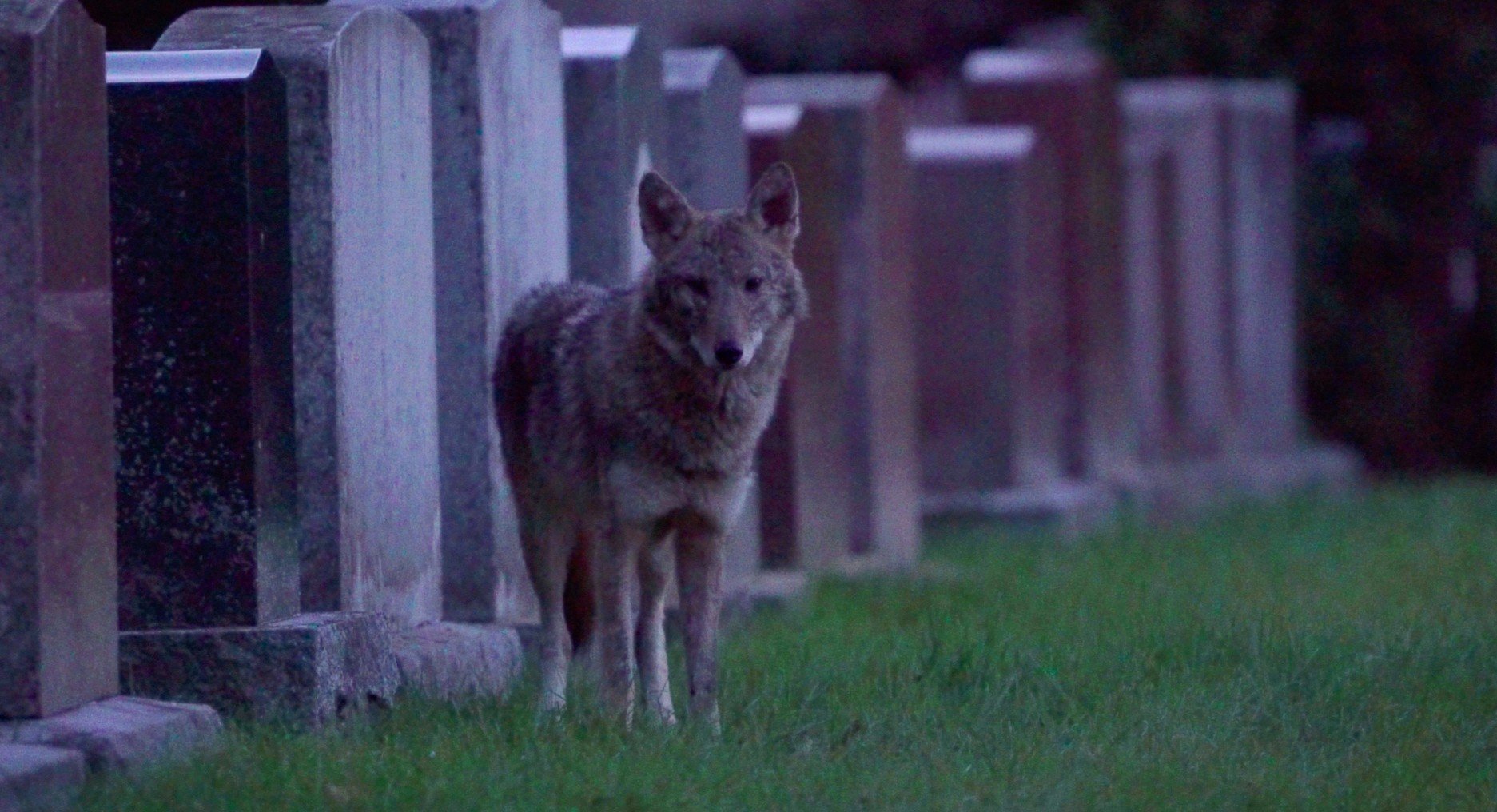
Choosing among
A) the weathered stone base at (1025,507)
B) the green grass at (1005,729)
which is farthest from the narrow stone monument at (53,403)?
the weathered stone base at (1025,507)

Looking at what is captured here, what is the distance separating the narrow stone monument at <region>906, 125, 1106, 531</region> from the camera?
44.7ft

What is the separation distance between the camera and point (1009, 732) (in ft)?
20.9

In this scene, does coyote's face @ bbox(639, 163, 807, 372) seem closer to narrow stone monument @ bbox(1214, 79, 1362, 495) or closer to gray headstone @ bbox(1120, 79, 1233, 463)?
gray headstone @ bbox(1120, 79, 1233, 463)

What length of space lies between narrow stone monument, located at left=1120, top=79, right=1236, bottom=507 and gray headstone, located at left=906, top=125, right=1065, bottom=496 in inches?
75.0

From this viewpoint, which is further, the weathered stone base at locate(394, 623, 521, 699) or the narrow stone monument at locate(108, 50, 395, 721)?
the weathered stone base at locate(394, 623, 521, 699)

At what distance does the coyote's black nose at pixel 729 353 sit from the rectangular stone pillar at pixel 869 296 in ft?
14.5

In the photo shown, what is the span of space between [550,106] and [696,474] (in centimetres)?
207

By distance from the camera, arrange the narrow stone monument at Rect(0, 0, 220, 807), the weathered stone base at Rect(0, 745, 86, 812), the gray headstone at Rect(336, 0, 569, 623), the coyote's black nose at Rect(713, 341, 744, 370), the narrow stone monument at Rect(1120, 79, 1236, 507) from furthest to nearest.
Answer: the narrow stone monument at Rect(1120, 79, 1236, 507) < the gray headstone at Rect(336, 0, 569, 623) < the coyote's black nose at Rect(713, 341, 744, 370) < the narrow stone monument at Rect(0, 0, 220, 807) < the weathered stone base at Rect(0, 745, 86, 812)

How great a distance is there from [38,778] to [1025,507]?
9001 millimetres

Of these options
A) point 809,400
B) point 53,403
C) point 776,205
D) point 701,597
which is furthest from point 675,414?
point 809,400

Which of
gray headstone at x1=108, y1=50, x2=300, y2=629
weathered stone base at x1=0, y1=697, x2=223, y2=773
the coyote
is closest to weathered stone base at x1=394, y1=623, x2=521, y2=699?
the coyote

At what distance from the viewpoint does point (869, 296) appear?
11.5 metres

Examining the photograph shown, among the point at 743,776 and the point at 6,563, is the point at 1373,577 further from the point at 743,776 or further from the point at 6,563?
the point at 6,563

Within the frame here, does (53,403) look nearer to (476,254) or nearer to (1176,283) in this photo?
(476,254)
